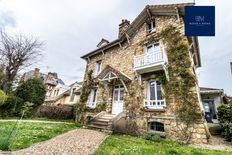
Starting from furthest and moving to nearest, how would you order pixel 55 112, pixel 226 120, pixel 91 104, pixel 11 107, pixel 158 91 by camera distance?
pixel 55 112, pixel 11 107, pixel 91 104, pixel 158 91, pixel 226 120

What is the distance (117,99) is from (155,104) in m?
3.56

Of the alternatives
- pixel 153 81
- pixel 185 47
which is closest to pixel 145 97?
pixel 153 81

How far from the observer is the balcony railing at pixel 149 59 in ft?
29.7

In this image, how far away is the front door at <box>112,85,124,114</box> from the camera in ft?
37.4

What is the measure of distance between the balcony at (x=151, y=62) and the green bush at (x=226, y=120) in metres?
4.70

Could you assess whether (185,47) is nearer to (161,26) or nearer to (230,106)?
(161,26)

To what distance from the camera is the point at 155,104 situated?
9281 millimetres

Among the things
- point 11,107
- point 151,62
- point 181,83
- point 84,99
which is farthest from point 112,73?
point 11,107

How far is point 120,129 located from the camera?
376 inches

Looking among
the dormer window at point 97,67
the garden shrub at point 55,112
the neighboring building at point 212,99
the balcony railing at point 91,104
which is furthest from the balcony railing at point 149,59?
the garden shrub at point 55,112

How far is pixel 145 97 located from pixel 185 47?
4047mm

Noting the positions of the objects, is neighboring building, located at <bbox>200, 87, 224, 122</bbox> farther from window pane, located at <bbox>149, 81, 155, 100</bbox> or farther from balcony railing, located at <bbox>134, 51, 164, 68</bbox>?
balcony railing, located at <bbox>134, 51, 164, 68</bbox>

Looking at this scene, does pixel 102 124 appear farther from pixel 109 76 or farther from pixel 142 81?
pixel 142 81

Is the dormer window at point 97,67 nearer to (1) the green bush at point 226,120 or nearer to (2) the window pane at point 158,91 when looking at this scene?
(2) the window pane at point 158,91
